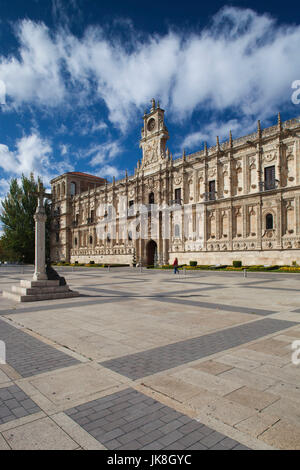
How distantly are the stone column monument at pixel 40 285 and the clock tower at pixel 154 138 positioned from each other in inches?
1262

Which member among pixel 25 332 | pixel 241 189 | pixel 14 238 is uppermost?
pixel 241 189

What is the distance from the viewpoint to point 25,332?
705 centimetres

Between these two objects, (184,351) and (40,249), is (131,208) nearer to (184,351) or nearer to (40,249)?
(40,249)

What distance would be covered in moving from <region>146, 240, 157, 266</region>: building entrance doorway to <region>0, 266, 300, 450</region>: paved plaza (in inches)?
1469

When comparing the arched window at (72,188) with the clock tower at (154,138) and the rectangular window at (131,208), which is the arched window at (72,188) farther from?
the clock tower at (154,138)

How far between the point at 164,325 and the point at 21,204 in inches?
2393

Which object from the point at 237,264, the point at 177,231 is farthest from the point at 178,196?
the point at 237,264

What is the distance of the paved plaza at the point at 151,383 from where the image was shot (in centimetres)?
296

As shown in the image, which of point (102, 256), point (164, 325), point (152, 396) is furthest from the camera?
point (102, 256)

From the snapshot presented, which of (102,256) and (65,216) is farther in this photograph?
(65,216)

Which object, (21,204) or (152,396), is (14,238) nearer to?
(21,204)

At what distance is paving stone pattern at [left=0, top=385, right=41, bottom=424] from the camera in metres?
3.36

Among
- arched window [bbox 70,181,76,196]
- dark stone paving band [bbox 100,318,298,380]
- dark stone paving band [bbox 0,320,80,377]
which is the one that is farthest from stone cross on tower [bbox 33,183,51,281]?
arched window [bbox 70,181,76,196]
